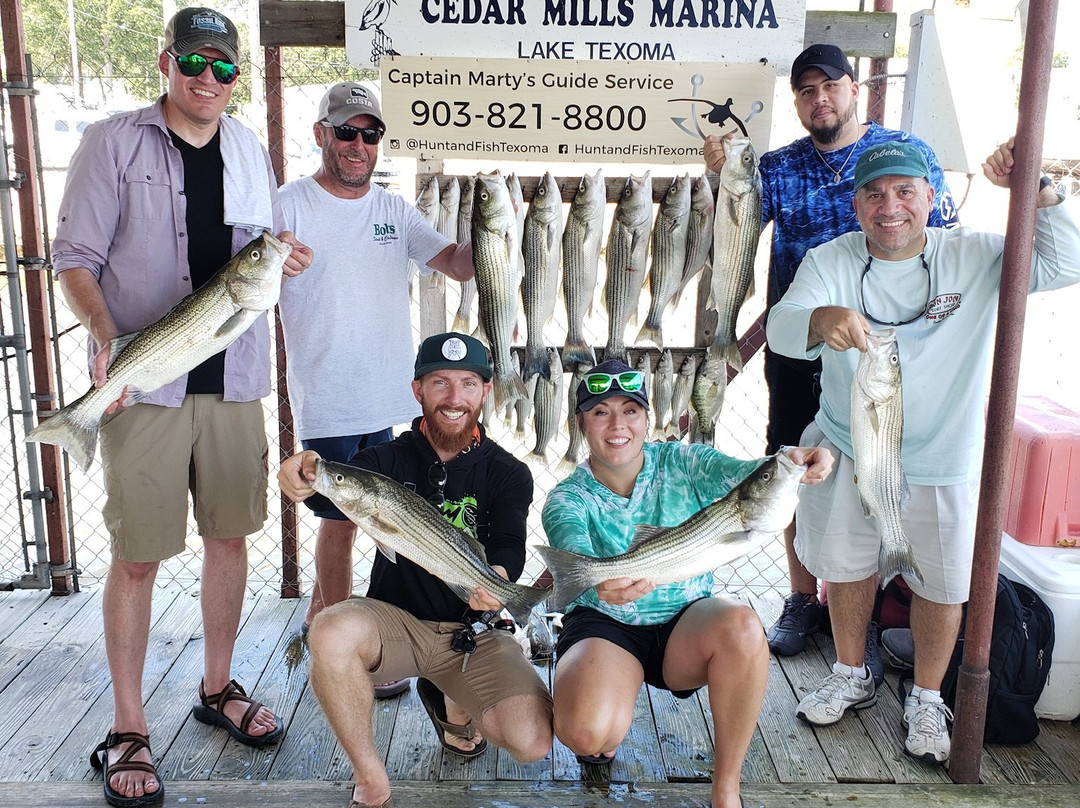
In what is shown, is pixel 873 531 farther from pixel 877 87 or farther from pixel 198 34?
pixel 198 34

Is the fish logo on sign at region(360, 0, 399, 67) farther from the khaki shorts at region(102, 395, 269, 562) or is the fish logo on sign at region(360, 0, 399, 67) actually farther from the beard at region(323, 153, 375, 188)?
the khaki shorts at region(102, 395, 269, 562)

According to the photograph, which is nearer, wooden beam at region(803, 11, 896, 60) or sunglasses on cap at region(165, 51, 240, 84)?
sunglasses on cap at region(165, 51, 240, 84)

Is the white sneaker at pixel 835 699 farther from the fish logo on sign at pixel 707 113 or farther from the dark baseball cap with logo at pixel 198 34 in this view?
the dark baseball cap with logo at pixel 198 34

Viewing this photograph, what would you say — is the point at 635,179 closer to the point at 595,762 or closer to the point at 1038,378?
the point at 595,762

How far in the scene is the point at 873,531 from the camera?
3.20 meters

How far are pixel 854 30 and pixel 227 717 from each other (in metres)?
3.61

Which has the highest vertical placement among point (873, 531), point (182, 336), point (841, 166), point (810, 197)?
point (841, 166)

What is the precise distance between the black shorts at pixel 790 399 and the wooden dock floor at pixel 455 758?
0.95 m

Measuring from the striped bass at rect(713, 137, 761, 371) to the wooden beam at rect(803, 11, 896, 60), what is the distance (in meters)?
0.74

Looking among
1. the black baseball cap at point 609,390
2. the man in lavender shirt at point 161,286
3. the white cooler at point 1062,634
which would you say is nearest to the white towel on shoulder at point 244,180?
the man in lavender shirt at point 161,286

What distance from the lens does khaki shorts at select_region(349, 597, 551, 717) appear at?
281 centimetres

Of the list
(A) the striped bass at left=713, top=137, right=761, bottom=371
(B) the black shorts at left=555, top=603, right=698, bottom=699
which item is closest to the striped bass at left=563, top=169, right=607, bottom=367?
(A) the striped bass at left=713, top=137, right=761, bottom=371

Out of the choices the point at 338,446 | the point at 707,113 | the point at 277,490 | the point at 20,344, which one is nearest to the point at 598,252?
the point at 707,113

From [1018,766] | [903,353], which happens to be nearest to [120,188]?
[903,353]
